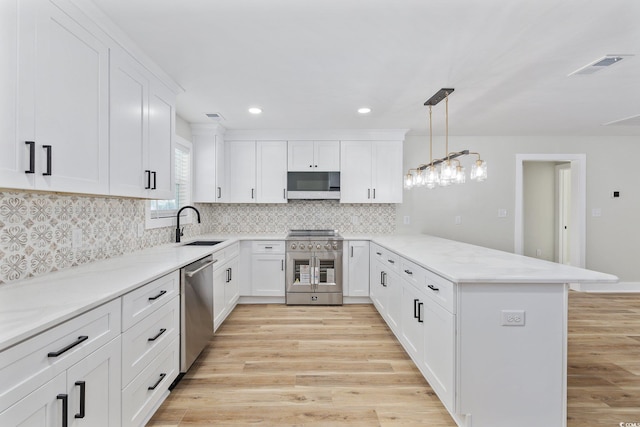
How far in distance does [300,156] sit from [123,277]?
2943 mm

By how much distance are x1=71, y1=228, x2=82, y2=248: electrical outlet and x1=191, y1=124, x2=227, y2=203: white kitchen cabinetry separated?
2027 millimetres

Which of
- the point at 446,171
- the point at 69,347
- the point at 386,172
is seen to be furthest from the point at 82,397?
the point at 386,172

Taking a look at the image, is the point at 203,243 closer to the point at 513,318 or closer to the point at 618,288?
the point at 513,318

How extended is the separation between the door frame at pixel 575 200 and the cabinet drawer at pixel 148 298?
4.58 metres

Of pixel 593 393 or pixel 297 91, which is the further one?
pixel 297 91

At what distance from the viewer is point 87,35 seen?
1642 millimetres

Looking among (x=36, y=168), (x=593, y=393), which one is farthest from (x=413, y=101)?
(x=36, y=168)

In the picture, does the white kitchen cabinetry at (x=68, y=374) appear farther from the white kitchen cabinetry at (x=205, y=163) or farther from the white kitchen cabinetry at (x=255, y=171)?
the white kitchen cabinetry at (x=255, y=171)

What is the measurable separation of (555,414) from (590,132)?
170 inches

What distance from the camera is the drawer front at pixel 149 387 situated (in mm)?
1557

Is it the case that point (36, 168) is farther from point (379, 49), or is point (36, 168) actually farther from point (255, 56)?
point (379, 49)

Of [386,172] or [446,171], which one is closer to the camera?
[446,171]

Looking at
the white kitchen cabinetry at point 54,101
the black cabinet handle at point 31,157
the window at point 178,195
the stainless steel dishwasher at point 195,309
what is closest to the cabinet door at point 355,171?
the window at point 178,195

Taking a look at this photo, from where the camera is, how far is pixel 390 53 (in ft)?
6.96
